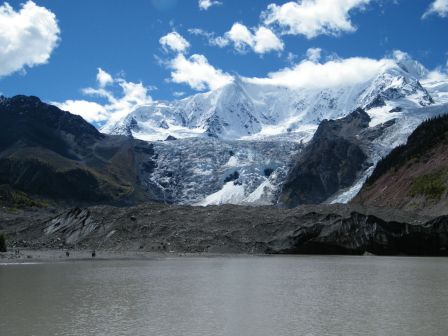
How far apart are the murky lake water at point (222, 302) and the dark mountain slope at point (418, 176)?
71270mm

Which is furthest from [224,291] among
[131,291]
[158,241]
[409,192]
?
[409,192]

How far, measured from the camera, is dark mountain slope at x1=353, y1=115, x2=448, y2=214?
121 meters

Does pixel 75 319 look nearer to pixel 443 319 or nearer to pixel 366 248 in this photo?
pixel 443 319

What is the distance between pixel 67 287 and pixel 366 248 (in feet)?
191

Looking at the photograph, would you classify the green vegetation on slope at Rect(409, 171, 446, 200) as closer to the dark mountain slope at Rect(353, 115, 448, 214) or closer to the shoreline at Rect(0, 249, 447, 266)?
the dark mountain slope at Rect(353, 115, 448, 214)

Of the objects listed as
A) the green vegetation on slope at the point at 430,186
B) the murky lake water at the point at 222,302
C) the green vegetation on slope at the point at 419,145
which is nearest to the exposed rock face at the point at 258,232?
the green vegetation on slope at the point at 430,186

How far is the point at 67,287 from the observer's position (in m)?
41.2

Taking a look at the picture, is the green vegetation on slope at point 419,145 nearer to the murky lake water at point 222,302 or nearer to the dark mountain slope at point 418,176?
the dark mountain slope at point 418,176

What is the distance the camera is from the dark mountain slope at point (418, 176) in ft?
396

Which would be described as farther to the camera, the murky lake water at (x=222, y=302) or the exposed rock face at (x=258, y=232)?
the exposed rock face at (x=258, y=232)

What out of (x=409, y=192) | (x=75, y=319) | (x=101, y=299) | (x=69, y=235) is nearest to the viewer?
(x=75, y=319)

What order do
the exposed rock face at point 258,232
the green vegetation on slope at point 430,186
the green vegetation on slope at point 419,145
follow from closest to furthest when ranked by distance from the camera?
the exposed rock face at point 258,232
the green vegetation on slope at point 430,186
the green vegetation on slope at point 419,145

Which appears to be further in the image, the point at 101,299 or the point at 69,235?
the point at 69,235

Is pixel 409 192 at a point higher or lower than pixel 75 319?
higher
